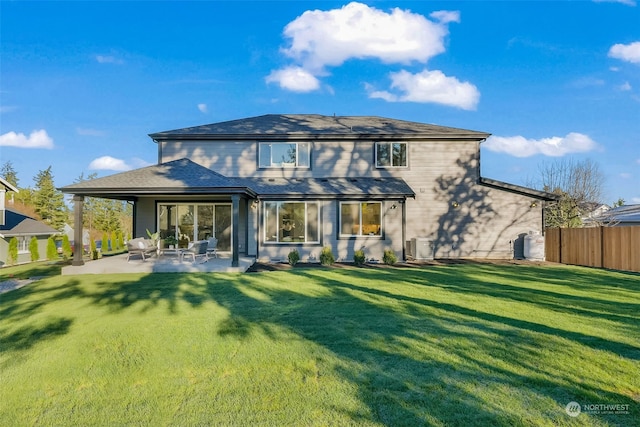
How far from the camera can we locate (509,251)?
16297mm

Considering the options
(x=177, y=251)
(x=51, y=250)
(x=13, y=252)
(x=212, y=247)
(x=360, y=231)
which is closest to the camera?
(x=177, y=251)

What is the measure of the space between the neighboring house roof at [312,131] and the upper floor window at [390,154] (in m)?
0.40

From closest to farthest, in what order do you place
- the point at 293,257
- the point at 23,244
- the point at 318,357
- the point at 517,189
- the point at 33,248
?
the point at 318,357 < the point at 293,257 < the point at 517,189 < the point at 33,248 < the point at 23,244

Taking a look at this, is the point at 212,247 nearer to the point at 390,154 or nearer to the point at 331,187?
the point at 331,187

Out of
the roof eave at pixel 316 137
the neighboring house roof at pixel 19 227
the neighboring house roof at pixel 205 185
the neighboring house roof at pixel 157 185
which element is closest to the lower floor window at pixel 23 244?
the neighboring house roof at pixel 19 227

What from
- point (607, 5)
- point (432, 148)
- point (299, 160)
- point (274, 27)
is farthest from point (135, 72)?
point (607, 5)

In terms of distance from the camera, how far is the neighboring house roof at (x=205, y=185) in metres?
11.8

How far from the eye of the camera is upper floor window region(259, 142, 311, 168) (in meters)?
16.5

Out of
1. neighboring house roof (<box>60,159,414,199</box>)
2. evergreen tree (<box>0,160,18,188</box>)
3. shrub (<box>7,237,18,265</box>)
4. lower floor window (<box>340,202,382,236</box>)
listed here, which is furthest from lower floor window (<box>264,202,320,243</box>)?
evergreen tree (<box>0,160,18,188</box>)

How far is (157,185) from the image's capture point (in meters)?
11.9

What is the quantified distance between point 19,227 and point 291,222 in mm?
15468

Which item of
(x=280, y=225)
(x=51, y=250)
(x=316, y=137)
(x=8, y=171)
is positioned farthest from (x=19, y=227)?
(x=8, y=171)

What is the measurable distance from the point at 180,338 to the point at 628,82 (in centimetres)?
2713

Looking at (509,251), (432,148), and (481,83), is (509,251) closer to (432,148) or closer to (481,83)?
(432,148)
